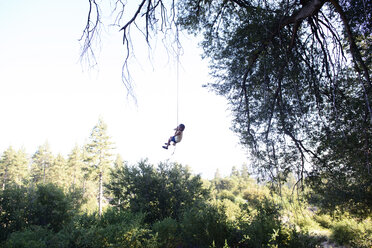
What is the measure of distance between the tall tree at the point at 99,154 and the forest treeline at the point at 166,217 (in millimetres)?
13205

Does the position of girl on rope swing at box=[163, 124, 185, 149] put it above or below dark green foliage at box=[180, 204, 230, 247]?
above

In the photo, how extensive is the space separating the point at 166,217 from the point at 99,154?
19.7 m

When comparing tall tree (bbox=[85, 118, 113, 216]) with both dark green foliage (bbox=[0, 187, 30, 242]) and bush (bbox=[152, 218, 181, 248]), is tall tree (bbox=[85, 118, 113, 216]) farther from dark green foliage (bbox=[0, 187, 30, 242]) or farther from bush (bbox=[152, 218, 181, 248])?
bush (bbox=[152, 218, 181, 248])

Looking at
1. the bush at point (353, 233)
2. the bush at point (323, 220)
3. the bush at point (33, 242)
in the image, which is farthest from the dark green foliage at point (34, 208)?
the bush at point (323, 220)

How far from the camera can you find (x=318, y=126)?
146 inches

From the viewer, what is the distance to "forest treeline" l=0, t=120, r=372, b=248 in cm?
556

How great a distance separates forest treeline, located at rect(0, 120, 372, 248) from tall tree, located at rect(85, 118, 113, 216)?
43.3 ft

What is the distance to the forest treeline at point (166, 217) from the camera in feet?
18.2

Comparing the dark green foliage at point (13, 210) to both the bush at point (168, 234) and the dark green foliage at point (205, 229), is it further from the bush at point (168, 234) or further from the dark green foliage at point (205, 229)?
the dark green foliage at point (205, 229)

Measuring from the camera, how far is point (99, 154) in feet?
85.6

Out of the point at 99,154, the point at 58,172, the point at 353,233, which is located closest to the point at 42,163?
the point at 58,172

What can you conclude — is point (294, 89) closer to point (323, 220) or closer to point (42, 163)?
point (323, 220)

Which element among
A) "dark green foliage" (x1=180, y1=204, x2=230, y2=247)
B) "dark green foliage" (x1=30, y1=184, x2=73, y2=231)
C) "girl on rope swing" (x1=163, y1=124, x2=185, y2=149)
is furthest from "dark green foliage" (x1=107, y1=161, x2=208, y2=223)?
"girl on rope swing" (x1=163, y1=124, x2=185, y2=149)

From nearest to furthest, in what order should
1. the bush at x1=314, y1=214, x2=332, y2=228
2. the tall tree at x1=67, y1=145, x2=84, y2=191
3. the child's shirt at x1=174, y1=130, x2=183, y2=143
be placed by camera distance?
1. the child's shirt at x1=174, y1=130, x2=183, y2=143
2. the bush at x1=314, y1=214, x2=332, y2=228
3. the tall tree at x1=67, y1=145, x2=84, y2=191
